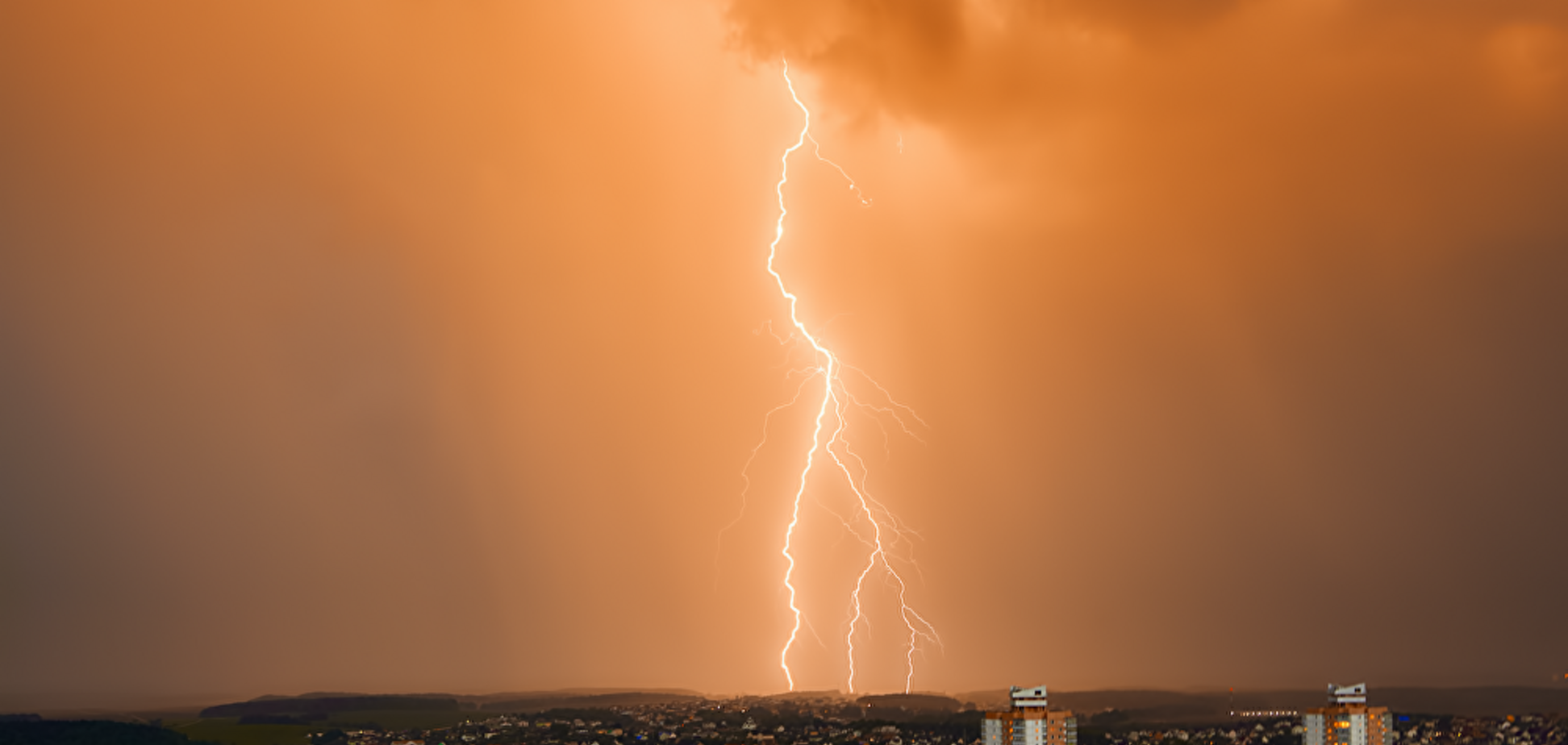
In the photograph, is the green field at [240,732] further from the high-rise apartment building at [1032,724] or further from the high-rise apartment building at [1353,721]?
the high-rise apartment building at [1353,721]

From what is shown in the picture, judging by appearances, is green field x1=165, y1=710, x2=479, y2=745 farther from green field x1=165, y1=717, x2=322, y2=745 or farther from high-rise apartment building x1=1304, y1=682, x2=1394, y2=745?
high-rise apartment building x1=1304, y1=682, x2=1394, y2=745

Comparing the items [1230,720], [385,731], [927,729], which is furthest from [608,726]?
[1230,720]

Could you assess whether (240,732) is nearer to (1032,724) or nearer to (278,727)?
(278,727)

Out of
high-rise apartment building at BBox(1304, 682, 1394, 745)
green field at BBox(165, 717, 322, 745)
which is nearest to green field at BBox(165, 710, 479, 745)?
green field at BBox(165, 717, 322, 745)

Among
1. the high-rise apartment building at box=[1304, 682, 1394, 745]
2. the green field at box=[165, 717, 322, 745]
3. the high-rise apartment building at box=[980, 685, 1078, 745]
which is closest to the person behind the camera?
the high-rise apartment building at box=[980, 685, 1078, 745]

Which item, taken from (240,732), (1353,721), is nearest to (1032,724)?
(1353,721)

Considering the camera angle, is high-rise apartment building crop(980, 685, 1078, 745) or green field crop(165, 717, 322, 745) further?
green field crop(165, 717, 322, 745)
